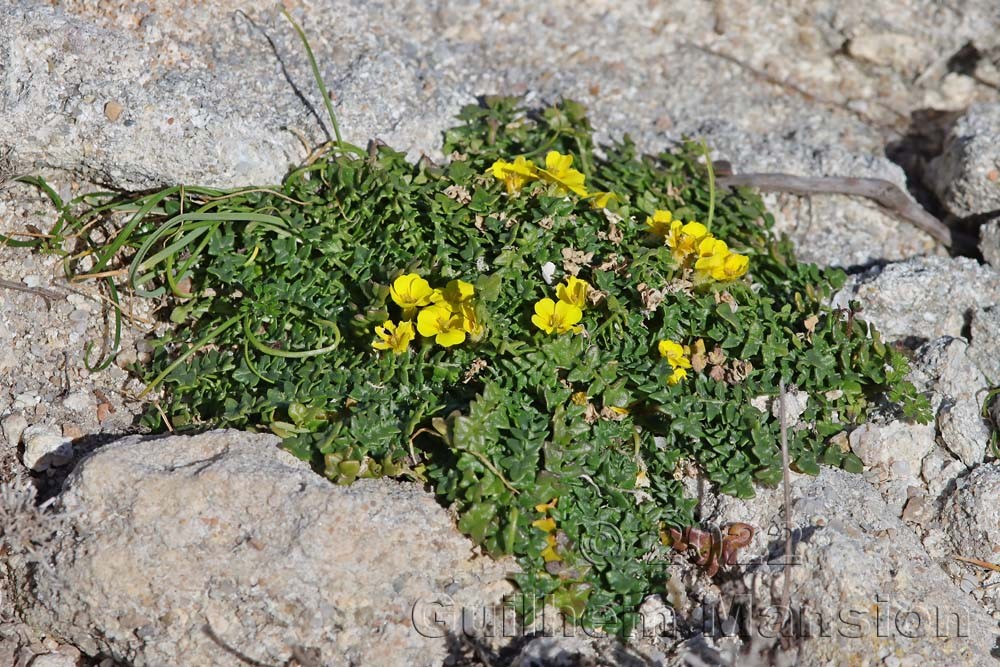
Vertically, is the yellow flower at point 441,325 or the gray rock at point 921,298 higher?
the gray rock at point 921,298

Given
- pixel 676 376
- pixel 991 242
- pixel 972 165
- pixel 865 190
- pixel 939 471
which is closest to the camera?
pixel 676 376

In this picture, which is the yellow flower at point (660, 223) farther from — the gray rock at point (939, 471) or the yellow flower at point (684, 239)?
the gray rock at point (939, 471)

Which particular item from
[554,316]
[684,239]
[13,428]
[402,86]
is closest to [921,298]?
[684,239]

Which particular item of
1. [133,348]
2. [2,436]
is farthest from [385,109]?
[2,436]

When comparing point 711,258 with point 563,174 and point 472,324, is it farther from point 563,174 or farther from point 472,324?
point 472,324

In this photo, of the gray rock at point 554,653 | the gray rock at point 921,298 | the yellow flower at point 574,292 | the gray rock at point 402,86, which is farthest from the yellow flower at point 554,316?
the gray rock at point 921,298

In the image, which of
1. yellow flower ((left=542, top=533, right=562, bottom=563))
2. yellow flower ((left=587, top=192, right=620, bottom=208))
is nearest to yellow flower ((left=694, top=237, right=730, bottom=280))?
yellow flower ((left=587, top=192, right=620, bottom=208))

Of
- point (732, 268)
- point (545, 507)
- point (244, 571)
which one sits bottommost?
point (244, 571)
